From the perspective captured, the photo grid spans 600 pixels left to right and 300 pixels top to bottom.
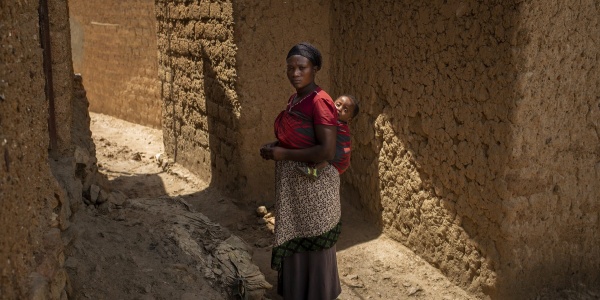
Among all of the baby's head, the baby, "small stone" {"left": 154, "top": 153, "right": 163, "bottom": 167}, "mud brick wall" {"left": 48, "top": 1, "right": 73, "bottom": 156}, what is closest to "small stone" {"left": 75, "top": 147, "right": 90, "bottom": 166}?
"mud brick wall" {"left": 48, "top": 1, "right": 73, "bottom": 156}

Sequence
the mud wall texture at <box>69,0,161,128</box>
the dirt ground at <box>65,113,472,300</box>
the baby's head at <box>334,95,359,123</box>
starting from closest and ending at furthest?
1. the dirt ground at <box>65,113,472,300</box>
2. the baby's head at <box>334,95,359,123</box>
3. the mud wall texture at <box>69,0,161,128</box>

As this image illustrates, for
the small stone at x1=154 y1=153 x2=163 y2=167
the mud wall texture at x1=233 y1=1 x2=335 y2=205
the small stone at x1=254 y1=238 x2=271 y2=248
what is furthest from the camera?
the small stone at x1=154 y1=153 x2=163 y2=167

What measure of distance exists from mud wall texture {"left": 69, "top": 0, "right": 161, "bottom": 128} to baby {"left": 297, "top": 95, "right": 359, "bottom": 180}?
581 cm

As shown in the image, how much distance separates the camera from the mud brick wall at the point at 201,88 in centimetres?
535

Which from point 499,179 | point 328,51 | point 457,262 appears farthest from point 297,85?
point 328,51

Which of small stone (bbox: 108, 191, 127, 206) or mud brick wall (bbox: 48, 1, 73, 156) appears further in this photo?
small stone (bbox: 108, 191, 127, 206)

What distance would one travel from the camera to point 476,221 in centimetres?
391

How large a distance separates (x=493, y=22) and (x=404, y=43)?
89cm

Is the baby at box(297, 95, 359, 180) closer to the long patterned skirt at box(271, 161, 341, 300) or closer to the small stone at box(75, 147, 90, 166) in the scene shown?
the long patterned skirt at box(271, 161, 341, 300)

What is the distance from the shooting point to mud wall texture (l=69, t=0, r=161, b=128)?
9155 millimetres

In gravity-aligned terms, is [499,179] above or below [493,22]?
below

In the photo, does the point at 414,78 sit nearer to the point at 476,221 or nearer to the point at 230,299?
the point at 476,221

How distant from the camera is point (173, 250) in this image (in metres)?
3.47

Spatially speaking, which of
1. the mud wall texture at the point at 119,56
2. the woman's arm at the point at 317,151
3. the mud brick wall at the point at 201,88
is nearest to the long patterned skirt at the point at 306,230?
the woman's arm at the point at 317,151
